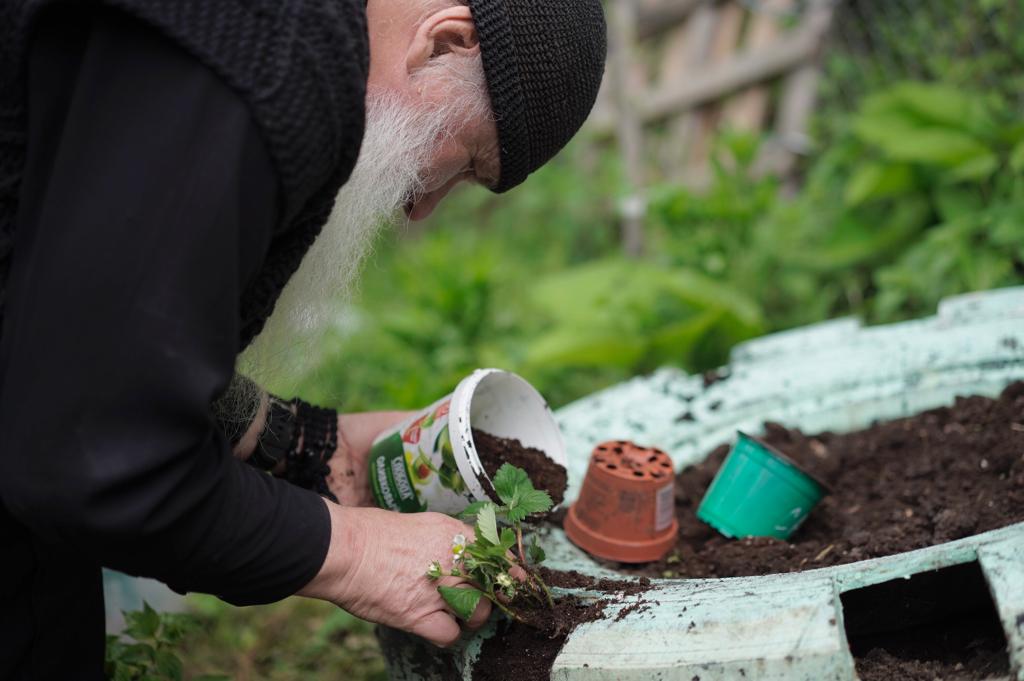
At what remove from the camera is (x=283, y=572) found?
1340 mm

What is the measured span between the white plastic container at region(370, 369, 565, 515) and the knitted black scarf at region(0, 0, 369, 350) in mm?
524

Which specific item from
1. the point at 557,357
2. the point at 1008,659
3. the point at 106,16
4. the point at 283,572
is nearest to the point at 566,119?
the point at 106,16

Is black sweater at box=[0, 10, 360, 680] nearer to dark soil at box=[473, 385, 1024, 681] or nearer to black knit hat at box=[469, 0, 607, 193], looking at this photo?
black knit hat at box=[469, 0, 607, 193]

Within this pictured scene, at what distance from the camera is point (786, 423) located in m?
2.25

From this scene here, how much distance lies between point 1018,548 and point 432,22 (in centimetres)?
109

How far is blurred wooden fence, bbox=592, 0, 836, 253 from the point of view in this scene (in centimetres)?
448

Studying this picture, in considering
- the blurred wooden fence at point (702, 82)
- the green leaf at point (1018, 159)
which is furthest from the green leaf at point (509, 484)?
the blurred wooden fence at point (702, 82)

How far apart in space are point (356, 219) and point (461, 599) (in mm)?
587

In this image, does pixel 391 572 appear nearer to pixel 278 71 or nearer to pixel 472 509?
pixel 472 509

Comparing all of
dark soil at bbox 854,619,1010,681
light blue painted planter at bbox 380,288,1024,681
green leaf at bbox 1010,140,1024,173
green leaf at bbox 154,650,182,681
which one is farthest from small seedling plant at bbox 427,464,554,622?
green leaf at bbox 1010,140,1024,173

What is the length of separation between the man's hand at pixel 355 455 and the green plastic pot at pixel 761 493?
653 millimetres

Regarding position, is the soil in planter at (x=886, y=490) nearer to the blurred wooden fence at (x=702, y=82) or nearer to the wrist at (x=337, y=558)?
the wrist at (x=337, y=558)

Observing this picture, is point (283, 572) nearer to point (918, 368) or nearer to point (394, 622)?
point (394, 622)

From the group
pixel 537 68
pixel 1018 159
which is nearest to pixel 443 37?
pixel 537 68
